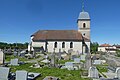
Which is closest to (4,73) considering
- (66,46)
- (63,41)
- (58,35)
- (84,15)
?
(63,41)

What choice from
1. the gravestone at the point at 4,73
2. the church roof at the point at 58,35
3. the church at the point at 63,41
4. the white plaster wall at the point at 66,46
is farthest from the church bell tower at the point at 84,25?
the gravestone at the point at 4,73

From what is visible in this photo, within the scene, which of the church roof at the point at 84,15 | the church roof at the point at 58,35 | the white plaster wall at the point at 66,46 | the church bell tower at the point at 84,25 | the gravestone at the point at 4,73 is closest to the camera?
the gravestone at the point at 4,73

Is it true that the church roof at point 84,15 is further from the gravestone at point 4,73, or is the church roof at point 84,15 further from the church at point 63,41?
the gravestone at point 4,73

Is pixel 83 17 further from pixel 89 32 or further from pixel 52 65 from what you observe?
pixel 52 65

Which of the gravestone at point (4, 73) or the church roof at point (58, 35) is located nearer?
the gravestone at point (4, 73)

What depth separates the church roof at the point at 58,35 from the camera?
44316mm

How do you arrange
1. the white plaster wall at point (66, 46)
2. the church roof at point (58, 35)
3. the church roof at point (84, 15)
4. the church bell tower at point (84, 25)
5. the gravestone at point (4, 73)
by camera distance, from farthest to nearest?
the church roof at point (84, 15), the church bell tower at point (84, 25), the church roof at point (58, 35), the white plaster wall at point (66, 46), the gravestone at point (4, 73)

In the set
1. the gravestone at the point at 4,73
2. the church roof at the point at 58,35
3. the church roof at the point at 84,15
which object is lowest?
the gravestone at the point at 4,73

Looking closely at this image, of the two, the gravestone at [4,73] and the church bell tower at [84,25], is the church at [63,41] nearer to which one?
the church bell tower at [84,25]

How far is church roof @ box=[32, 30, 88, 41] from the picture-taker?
44.3 m

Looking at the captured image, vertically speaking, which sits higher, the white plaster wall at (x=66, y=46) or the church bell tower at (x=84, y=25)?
the church bell tower at (x=84, y=25)

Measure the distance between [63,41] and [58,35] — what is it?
7.79 feet

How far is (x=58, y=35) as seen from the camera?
45.6m

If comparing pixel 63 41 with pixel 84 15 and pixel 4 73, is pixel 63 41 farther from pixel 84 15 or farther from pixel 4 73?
pixel 4 73
